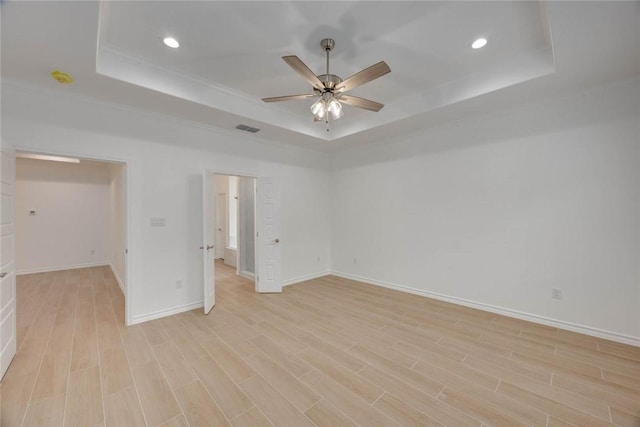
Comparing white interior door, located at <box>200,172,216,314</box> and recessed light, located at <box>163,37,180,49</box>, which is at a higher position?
recessed light, located at <box>163,37,180,49</box>

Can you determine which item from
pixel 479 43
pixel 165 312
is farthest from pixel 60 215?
pixel 479 43

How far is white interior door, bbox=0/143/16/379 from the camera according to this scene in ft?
7.42

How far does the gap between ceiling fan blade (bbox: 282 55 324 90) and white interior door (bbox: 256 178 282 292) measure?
8.25ft

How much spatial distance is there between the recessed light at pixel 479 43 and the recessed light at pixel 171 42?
9.86 ft

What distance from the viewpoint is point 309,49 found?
8.55ft

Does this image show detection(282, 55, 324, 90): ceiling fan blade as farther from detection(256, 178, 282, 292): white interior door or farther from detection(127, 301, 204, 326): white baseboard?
detection(127, 301, 204, 326): white baseboard

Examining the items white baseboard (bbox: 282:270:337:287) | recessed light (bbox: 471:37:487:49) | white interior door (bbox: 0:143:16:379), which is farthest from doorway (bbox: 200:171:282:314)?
recessed light (bbox: 471:37:487:49)

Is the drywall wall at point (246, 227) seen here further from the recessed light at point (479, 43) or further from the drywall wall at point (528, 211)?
the recessed light at point (479, 43)

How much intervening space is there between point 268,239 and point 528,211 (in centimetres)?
398

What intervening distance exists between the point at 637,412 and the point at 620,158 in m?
2.49

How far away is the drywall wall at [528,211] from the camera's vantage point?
2.79 m

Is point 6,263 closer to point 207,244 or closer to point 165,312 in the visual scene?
point 165,312

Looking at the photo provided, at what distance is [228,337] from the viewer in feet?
9.67

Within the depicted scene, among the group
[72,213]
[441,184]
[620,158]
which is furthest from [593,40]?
[72,213]
